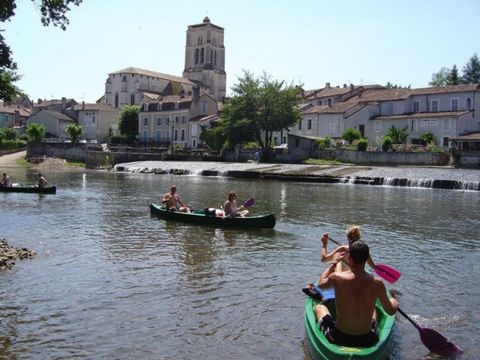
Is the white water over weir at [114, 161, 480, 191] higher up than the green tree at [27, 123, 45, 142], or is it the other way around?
the green tree at [27, 123, 45, 142]

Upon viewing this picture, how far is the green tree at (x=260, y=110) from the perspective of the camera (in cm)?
7444

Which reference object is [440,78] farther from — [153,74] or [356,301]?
[356,301]

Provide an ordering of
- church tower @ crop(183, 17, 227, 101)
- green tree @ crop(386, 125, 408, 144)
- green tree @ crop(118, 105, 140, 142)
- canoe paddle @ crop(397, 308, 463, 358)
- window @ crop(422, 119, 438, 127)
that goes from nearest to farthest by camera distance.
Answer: canoe paddle @ crop(397, 308, 463, 358), green tree @ crop(386, 125, 408, 144), window @ crop(422, 119, 438, 127), green tree @ crop(118, 105, 140, 142), church tower @ crop(183, 17, 227, 101)

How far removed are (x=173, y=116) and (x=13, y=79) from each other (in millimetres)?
83302

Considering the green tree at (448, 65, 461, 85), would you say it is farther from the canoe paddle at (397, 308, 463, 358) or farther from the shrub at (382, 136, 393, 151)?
the canoe paddle at (397, 308, 463, 358)

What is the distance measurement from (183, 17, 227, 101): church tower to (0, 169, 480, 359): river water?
118289 mm

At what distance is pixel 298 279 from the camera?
14680mm

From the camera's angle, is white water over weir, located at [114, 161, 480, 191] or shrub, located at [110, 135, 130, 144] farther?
shrub, located at [110, 135, 130, 144]

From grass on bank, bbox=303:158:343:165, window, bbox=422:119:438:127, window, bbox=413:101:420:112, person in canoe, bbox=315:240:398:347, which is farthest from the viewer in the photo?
window, bbox=413:101:420:112

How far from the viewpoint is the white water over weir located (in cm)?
4784

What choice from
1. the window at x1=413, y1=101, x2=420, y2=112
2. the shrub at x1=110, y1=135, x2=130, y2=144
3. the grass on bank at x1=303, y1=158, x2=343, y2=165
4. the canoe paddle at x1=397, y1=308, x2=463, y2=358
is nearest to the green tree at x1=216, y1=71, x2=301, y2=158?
the grass on bank at x1=303, y1=158, x2=343, y2=165

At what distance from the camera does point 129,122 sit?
106875mm

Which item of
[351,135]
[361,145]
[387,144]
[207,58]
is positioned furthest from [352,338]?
[207,58]

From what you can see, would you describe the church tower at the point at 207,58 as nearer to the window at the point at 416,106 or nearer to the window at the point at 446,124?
the window at the point at 416,106
